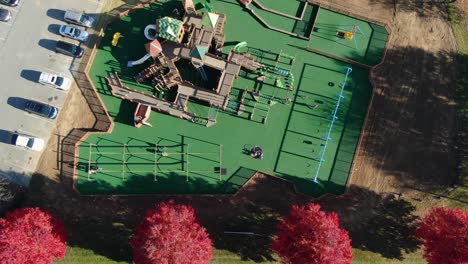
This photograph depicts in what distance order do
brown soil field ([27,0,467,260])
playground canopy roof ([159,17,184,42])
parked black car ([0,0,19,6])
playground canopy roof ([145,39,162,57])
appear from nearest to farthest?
playground canopy roof ([159,17,184,42])
playground canopy roof ([145,39,162,57])
brown soil field ([27,0,467,260])
parked black car ([0,0,19,6])

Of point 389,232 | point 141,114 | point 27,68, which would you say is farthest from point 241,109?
point 27,68

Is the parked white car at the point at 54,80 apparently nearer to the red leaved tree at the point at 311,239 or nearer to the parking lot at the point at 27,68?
the parking lot at the point at 27,68

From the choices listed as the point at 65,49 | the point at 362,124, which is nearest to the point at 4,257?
the point at 65,49

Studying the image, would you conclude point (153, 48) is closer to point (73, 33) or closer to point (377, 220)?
point (73, 33)

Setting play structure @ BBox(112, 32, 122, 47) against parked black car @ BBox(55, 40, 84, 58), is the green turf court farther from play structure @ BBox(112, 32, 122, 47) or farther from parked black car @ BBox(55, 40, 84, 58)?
parked black car @ BBox(55, 40, 84, 58)

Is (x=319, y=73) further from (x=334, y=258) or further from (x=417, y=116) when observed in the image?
(x=334, y=258)

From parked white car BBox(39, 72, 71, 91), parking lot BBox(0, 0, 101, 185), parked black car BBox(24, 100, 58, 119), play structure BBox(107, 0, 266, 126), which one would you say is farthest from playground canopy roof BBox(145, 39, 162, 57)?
parked black car BBox(24, 100, 58, 119)
